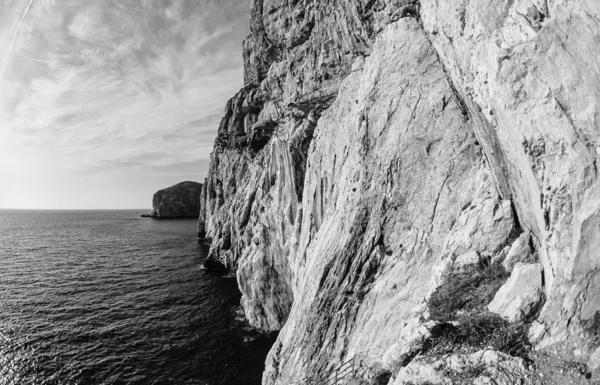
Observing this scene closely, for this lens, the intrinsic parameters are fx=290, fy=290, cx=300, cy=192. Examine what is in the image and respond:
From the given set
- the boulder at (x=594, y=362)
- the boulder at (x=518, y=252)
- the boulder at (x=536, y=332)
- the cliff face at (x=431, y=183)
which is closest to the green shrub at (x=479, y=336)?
the boulder at (x=536, y=332)

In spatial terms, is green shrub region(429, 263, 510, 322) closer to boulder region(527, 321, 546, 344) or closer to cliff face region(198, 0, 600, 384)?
cliff face region(198, 0, 600, 384)

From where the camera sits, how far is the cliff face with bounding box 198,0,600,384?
8.71 m

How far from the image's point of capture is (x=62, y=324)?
104ft

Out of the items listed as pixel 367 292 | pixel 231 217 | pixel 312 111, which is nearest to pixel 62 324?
pixel 231 217

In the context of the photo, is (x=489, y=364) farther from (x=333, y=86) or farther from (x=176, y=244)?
(x=176, y=244)

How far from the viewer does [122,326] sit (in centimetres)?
3186

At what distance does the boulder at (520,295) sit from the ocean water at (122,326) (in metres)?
20.8

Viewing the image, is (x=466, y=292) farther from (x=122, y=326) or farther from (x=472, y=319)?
(x=122, y=326)

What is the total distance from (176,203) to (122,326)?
127 m

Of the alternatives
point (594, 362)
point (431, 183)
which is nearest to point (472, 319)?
point (594, 362)

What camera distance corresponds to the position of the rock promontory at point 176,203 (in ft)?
493

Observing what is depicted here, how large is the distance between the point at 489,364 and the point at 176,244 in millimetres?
77799

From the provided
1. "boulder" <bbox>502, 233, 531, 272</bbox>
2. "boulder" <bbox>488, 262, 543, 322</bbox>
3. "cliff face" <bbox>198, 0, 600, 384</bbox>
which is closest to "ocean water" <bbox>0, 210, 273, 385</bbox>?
"cliff face" <bbox>198, 0, 600, 384</bbox>

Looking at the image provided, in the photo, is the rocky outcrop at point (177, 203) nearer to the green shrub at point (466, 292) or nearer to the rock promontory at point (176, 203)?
the rock promontory at point (176, 203)
